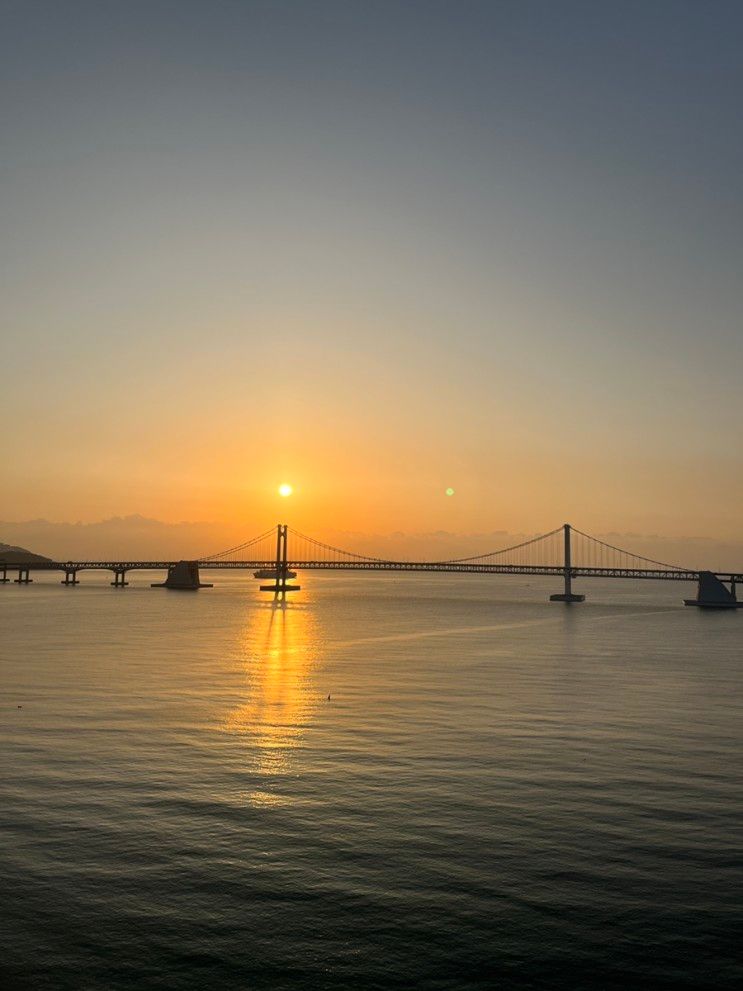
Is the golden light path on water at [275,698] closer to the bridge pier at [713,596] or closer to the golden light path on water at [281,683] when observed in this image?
the golden light path on water at [281,683]

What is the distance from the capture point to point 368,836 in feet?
66.8

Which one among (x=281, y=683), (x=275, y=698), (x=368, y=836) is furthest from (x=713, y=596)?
(x=368, y=836)

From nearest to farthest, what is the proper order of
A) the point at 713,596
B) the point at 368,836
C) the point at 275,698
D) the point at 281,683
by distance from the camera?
1. the point at 368,836
2. the point at 275,698
3. the point at 281,683
4. the point at 713,596

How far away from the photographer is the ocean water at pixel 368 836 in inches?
547

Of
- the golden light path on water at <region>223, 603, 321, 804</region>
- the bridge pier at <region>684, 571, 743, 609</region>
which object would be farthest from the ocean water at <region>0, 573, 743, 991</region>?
the bridge pier at <region>684, 571, 743, 609</region>

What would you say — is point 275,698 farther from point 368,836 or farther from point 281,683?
point 368,836

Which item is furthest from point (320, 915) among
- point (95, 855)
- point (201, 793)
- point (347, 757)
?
point (347, 757)

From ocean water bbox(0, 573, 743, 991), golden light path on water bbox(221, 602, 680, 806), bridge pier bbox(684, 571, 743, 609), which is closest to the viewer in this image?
ocean water bbox(0, 573, 743, 991)

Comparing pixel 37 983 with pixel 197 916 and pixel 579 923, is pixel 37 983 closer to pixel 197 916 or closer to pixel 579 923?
pixel 197 916

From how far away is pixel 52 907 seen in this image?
51.6 ft

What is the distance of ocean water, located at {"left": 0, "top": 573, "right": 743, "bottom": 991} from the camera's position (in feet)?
45.5

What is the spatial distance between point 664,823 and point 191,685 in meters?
33.0

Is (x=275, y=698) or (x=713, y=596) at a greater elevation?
(x=713, y=596)

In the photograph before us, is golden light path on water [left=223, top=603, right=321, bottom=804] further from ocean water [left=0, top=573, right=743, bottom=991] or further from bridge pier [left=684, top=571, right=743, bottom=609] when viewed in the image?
bridge pier [left=684, top=571, right=743, bottom=609]
